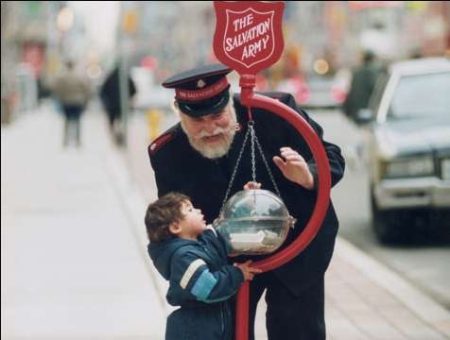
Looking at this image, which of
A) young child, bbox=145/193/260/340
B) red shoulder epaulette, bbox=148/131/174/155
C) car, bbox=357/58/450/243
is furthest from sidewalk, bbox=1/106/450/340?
young child, bbox=145/193/260/340

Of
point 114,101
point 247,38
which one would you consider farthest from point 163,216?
point 114,101

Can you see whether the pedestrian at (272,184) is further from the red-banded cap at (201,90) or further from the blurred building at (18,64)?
the blurred building at (18,64)

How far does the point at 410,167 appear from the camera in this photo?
35.6 ft

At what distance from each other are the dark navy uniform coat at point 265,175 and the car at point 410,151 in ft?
20.1

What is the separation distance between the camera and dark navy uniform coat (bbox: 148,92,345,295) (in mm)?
4668

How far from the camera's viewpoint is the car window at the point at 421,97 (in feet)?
39.6

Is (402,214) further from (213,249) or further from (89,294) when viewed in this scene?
(213,249)

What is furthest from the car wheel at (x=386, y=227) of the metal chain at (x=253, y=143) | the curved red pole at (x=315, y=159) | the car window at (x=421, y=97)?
the curved red pole at (x=315, y=159)

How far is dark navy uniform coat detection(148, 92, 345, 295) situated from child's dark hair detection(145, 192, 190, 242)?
283 millimetres

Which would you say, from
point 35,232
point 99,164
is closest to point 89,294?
point 35,232

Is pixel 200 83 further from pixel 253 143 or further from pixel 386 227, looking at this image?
pixel 386 227

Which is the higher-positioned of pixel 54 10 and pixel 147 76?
pixel 54 10

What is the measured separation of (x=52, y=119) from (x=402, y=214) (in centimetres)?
3281

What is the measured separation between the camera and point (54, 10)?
14.0 metres
